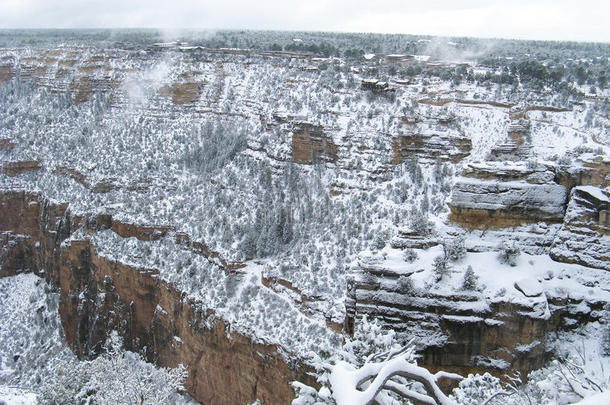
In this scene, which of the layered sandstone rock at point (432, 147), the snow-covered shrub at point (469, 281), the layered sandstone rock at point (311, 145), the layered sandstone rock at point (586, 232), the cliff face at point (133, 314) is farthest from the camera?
the layered sandstone rock at point (311, 145)

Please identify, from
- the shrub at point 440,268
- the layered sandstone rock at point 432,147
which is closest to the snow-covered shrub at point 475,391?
the shrub at point 440,268

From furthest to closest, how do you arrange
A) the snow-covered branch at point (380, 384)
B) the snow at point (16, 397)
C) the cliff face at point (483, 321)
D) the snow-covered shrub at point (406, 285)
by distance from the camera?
the snow at point (16, 397) < the snow-covered shrub at point (406, 285) < the cliff face at point (483, 321) < the snow-covered branch at point (380, 384)

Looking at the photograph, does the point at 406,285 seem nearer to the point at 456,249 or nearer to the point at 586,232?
the point at 456,249

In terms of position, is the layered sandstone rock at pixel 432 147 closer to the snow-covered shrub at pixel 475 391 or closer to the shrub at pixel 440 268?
the shrub at pixel 440 268

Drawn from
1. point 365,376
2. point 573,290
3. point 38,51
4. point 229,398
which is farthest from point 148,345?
point 38,51

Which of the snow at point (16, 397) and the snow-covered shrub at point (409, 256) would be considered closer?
the snow-covered shrub at point (409, 256)

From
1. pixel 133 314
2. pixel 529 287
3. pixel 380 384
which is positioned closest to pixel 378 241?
pixel 529 287

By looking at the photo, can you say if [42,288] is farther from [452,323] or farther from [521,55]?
[521,55]
